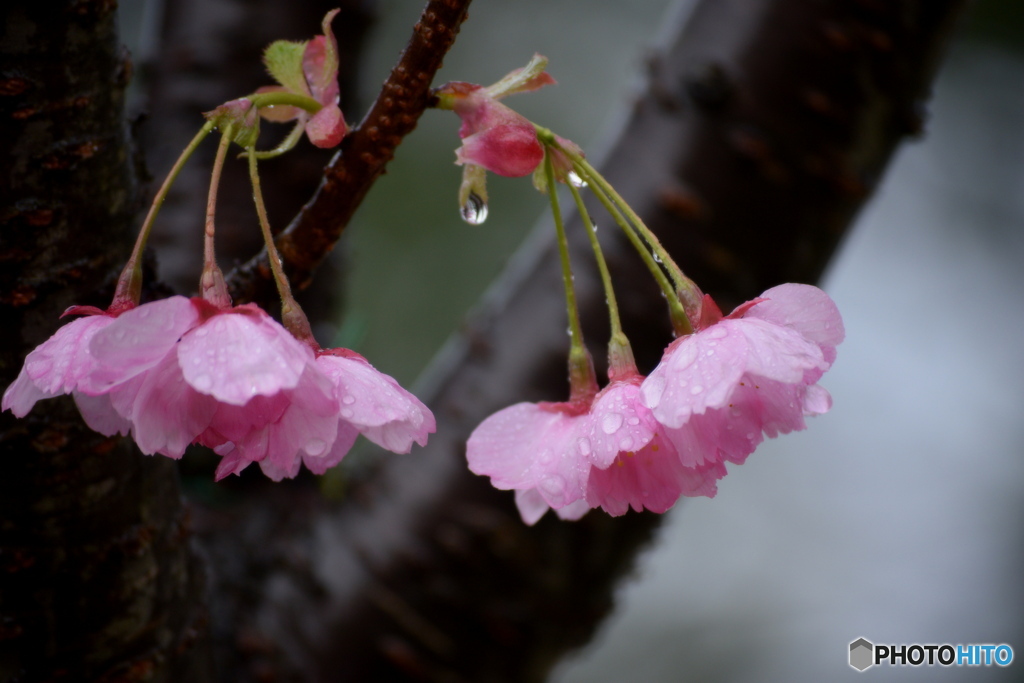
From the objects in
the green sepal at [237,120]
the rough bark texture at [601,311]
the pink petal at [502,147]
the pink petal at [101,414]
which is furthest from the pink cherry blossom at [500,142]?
the rough bark texture at [601,311]

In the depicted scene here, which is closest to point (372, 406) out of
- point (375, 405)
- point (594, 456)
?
point (375, 405)

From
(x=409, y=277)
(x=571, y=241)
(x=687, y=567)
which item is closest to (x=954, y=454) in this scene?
(x=687, y=567)

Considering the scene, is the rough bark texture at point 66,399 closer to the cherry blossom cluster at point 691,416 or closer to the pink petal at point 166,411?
the pink petal at point 166,411

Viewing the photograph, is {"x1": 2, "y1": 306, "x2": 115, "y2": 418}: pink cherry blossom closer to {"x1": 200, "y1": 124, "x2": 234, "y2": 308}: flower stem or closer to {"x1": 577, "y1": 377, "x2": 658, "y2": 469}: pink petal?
{"x1": 200, "y1": 124, "x2": 234, "y2": 308}: flower stem

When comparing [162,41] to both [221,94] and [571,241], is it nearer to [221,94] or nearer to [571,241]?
[221,94]

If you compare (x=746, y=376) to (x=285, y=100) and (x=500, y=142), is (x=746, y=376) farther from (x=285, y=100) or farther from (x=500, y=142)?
(x=285, y=100)

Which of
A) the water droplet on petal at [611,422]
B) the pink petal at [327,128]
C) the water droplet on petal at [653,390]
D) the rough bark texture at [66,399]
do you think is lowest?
the rough bark texture at [66,399]
